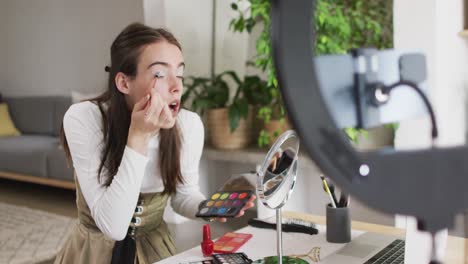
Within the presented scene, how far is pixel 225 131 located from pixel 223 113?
0.11 metres

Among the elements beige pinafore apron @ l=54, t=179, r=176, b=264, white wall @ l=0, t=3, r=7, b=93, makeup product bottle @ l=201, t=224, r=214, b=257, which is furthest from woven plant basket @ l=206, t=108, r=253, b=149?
white wall @ l=0, t=3, r=7, b=93

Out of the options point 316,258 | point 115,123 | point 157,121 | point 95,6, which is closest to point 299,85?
point 316,258

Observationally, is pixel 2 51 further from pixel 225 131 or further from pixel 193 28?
pixel 225 131

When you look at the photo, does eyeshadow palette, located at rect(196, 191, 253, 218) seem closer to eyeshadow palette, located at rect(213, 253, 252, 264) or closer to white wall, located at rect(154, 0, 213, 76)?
eyeshadow palette, located at rect(213, 253, 252, 264)

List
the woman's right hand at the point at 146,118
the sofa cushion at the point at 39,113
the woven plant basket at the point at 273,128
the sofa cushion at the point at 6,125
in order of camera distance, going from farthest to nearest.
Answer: the sofa cushion at the point at 6,125 → the sofa cushion at the point at 39,113 → the woven plant basket at the point at 273,128 → the woman's right hand at the point at 146,118

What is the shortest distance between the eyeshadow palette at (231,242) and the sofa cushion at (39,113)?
387 centimetres

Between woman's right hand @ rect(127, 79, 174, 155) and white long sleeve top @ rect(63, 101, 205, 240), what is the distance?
27mm

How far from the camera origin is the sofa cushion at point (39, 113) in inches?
187

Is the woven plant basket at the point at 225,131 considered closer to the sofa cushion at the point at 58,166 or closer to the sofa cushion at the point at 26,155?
the sofa cushion at the point at 58,166

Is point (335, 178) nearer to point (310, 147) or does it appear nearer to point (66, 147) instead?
point (310, 147)

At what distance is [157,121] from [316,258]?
46cm

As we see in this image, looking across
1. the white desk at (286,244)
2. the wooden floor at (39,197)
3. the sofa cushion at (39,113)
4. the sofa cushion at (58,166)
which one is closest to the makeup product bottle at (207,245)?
the white desk at (286,244)

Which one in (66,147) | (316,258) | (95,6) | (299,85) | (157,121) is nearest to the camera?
(299,85)

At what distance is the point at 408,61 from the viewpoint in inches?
11.7
